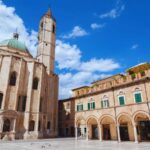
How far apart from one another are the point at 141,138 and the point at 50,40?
30.2 metres

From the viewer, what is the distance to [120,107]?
23.7 meters

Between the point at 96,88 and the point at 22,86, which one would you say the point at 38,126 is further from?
the point at 96,88

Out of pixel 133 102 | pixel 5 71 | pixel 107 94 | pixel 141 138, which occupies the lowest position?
pixel 141 138

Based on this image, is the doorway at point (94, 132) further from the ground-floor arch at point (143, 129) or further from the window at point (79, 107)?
the ground-floor arch at point (143, 129)

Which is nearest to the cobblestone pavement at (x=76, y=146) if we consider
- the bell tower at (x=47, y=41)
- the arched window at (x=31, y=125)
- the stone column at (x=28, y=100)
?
the stone column at (x=28, y=100)

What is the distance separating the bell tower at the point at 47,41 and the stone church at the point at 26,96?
9.3 inches

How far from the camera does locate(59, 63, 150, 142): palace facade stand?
2170 centimetres

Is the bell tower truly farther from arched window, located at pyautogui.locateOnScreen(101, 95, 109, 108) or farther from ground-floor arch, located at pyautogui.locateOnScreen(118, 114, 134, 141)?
ground-floor arch, located at pyautogui.locateOnScreen(118, 114, 134, 141)

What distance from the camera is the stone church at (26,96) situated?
29.5m

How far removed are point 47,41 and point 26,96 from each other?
16.0 metres

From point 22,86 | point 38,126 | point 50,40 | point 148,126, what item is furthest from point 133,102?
point 50,40

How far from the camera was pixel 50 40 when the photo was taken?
42.7 metres

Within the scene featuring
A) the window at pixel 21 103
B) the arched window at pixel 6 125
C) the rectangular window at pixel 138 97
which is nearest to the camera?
the rectangular window at pixel 138 97

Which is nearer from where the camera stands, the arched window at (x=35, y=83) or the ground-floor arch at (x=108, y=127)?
the ground-floor arch at (x=108, y=127)
